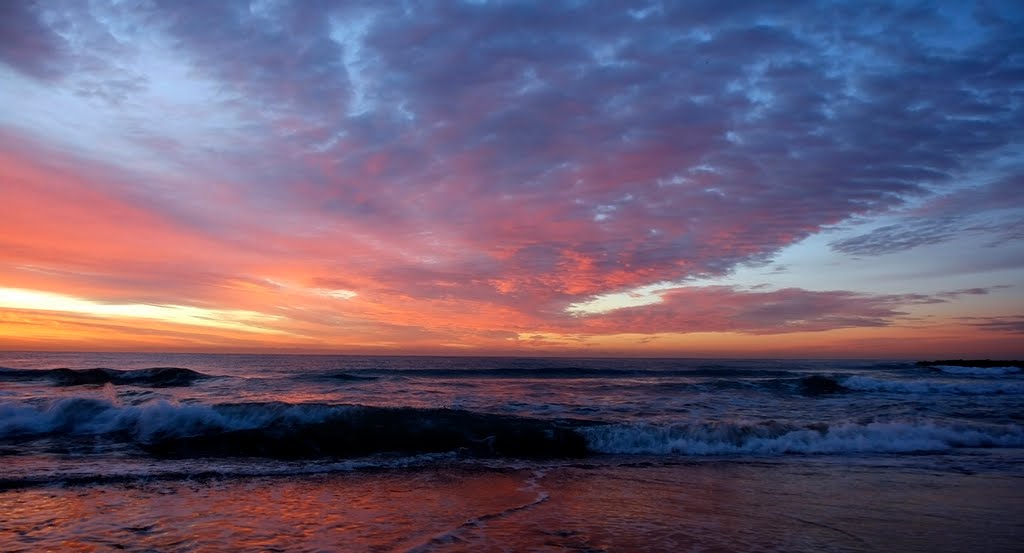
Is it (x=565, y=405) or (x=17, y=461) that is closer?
(x=17, y=461)

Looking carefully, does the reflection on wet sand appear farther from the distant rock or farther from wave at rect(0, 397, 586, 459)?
the distant rock

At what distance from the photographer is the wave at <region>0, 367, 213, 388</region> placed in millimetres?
30391

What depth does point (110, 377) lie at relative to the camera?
32.7 m

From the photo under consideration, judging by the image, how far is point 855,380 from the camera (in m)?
35.0

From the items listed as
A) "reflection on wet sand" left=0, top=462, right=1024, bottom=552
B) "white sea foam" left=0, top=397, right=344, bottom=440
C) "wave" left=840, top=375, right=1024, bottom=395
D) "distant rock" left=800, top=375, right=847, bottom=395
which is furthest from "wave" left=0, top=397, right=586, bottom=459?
"wave" left=840, top=375, right=1024, bottom=395

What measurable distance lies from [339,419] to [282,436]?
5.72 feet

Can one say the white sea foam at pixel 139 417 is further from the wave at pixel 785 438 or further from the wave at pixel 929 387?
the wave at pixel 929 387

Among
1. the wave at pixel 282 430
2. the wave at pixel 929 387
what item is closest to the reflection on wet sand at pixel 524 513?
the wave at pixel 282 430

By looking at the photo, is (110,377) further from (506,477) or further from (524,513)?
(524,513)

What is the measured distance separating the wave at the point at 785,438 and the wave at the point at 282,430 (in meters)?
1.24

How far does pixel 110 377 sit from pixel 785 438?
119ft

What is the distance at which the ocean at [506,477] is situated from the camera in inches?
249

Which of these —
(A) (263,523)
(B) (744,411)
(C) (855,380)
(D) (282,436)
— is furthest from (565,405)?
(C) (855,380)

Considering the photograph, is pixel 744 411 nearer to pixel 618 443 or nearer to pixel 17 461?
pixel 618 443
